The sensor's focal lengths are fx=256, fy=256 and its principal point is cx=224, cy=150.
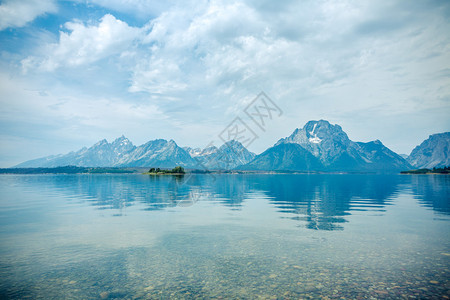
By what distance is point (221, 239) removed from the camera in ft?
106

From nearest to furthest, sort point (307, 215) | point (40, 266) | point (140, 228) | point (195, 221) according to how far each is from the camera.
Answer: point (40, 266), point (140, 228), point (195, 221), point (307, 215)

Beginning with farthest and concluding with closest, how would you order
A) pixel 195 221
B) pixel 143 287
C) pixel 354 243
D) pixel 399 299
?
pixel 195 221, pixel 354 243, pixel 143 287, pixel 399 299

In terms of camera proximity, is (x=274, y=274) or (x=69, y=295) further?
(x=274, y=274)

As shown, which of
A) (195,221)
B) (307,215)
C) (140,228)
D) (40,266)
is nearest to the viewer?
(40,266)

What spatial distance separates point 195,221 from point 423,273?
31455mm

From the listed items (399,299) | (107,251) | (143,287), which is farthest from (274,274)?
(107,251)

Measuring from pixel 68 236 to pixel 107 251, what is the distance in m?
9.99

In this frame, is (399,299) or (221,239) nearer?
(399,299)

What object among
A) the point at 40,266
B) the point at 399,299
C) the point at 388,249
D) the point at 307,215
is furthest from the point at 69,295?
the point at 307,215

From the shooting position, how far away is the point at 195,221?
145 ft

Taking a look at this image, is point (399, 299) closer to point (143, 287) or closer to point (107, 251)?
point (143, 287)

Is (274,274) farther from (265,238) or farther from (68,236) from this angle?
(68,236)

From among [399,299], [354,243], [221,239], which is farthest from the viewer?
[221,239]

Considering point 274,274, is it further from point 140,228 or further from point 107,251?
point 140,228
